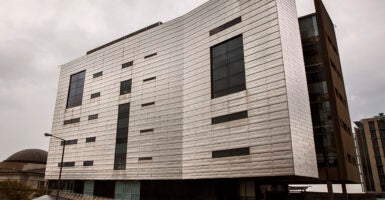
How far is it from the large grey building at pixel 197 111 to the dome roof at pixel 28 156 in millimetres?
25029

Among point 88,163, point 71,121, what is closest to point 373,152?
point 88,163

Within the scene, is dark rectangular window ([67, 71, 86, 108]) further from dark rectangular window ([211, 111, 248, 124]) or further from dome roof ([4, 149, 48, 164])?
dark rectangular window ([211, 111, 248, 124])

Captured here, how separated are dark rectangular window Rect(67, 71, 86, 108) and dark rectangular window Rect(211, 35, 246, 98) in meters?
30.6

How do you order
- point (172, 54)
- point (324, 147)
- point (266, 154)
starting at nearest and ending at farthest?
1. point (266, 154)
2. point (324, 147)
3. point (172, 54)

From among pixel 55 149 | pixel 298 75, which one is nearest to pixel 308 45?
pixel 298 75

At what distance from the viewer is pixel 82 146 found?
5381cm

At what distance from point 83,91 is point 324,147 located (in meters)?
43.3

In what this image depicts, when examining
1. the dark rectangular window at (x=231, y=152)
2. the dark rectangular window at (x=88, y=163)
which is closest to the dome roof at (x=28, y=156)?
the dark rectangular window at (x=88, y=163)

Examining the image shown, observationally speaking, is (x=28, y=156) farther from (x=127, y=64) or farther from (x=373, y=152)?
(x=373, y=152)

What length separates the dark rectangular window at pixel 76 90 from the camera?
58503mm

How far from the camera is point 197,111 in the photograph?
3947 centimetres

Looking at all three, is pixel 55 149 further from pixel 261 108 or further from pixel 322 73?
pixel 322 73

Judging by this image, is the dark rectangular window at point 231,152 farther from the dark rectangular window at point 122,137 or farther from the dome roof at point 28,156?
the dome roof at point 28,156

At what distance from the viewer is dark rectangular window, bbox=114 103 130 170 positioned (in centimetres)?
4749
